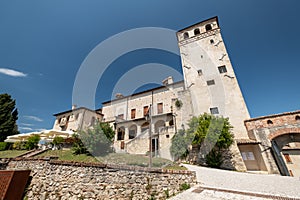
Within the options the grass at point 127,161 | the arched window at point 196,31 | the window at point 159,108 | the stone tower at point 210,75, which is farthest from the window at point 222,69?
the grass at point 127,161

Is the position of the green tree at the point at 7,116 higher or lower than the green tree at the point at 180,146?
higher

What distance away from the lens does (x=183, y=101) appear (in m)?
15.4

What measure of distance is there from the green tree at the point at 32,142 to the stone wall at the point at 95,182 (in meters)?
7.56

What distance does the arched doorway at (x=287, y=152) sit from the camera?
932 cm

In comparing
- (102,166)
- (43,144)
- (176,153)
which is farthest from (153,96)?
(102,166)

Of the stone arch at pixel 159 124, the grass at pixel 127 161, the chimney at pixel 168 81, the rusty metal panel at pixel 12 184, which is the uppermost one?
the chimney at pixel 168 81

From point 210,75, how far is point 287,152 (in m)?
12.2

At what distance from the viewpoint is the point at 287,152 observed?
14680 millimetres

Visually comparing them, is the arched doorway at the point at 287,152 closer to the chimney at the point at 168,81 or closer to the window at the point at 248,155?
the window at the point at 248,155

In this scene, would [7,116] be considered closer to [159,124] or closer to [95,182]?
[159,124]

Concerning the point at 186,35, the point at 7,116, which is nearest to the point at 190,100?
the point at 186,35

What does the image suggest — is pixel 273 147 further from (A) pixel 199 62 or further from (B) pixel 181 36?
(B) pixel 181 36

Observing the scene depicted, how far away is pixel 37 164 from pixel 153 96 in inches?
633

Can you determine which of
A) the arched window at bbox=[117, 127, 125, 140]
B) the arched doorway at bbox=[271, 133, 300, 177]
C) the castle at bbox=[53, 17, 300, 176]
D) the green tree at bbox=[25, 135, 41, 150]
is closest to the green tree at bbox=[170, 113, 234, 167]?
the castle at bbox=[53, 17, 300, 176]
